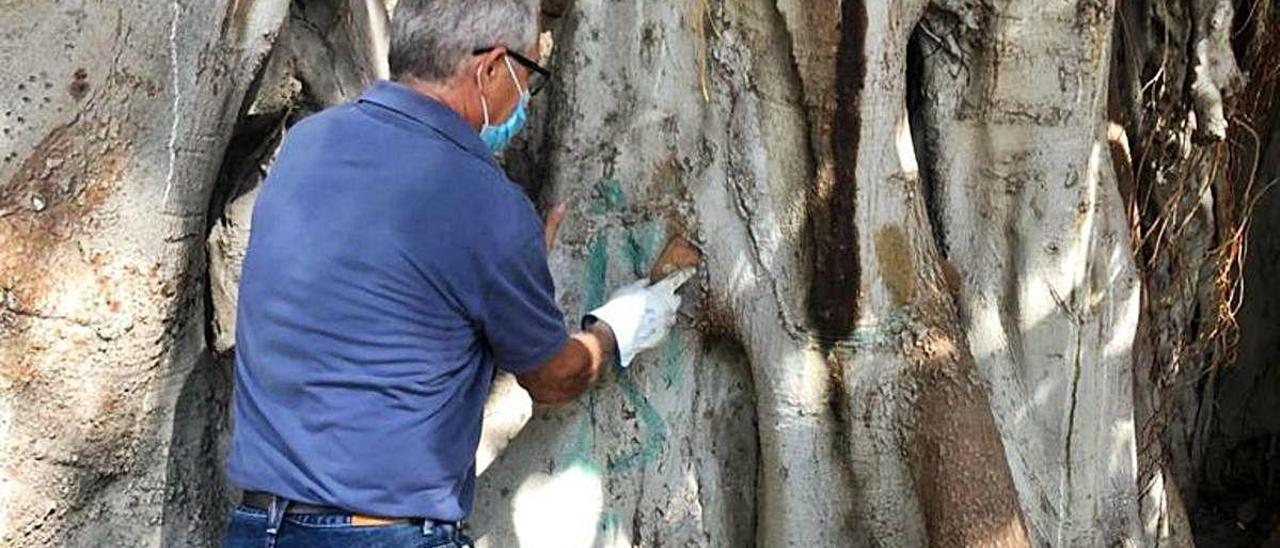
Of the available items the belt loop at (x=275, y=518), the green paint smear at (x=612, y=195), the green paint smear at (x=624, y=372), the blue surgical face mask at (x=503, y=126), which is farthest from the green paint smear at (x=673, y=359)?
the belt loop at (x=275, y=518)

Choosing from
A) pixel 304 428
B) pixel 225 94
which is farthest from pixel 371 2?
pixel 304 428

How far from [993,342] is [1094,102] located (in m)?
0.54

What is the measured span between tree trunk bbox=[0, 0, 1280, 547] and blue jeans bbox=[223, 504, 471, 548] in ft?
2.36

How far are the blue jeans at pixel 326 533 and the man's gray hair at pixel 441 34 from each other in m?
0.64

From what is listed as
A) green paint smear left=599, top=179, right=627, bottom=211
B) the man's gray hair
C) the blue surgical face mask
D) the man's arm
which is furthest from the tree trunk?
the man's gray hair

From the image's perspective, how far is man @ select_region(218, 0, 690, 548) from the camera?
87.0 inches

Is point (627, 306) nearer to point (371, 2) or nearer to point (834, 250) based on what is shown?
point (834, 250)

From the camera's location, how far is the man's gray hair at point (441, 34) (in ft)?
A: 7.63

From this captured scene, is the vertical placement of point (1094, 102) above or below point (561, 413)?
above

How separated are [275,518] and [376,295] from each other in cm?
35

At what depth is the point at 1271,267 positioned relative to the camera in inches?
195

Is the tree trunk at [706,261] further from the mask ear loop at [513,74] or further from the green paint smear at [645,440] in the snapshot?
the mask ear loop at [513,74]

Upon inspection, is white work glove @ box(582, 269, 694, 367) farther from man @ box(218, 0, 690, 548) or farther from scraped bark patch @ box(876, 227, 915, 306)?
man @ box(218, 0, 690, 548)

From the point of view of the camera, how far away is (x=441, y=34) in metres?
2.33
